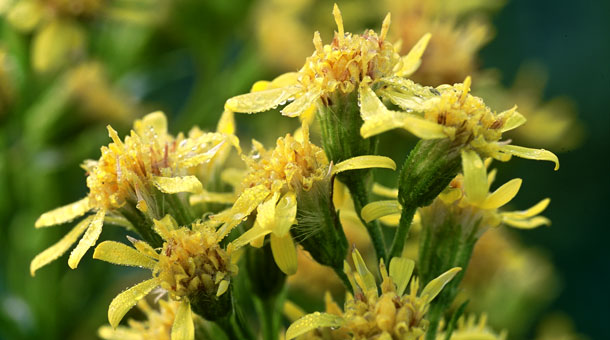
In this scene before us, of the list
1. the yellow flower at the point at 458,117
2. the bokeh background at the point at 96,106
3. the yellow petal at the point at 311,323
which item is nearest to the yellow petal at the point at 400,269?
the yellow petal at the point at 311,323

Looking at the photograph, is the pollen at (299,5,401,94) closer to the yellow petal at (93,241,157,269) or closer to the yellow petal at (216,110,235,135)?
the yellow petal at (216,110,235,135)

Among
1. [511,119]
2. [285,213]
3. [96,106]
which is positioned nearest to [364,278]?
[285,213]

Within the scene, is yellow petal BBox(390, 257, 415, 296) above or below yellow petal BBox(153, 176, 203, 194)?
below

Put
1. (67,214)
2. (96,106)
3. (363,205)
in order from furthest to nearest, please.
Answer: (96,106) < (67,214) < (363,205)

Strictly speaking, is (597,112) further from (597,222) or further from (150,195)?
(150,195)

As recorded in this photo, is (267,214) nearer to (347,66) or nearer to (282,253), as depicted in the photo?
(282,253)

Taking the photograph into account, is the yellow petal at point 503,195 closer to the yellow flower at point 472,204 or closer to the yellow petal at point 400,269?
the yellow flower at point 472,204

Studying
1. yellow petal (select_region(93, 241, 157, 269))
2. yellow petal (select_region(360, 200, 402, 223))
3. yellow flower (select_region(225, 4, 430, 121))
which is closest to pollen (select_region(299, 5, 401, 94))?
yellow flower (select_region(225, 4, 430, 121))
